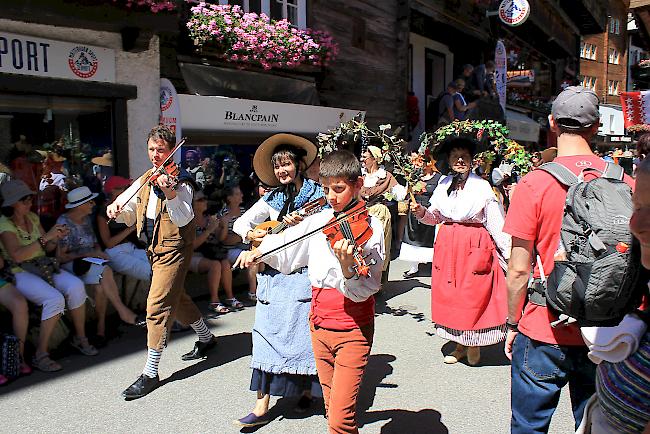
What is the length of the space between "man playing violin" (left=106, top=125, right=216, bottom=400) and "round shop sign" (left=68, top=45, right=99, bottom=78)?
2.92 metres

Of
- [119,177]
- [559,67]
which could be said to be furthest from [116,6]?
[559,67]

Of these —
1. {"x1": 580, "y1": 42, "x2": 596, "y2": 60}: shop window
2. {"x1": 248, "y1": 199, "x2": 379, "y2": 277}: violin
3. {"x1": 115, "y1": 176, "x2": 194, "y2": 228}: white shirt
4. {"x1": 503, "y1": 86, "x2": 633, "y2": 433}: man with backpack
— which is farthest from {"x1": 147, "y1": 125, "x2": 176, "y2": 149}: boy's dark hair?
{"x1": 580, "y1": 42, "x2": 596, "y2": 60}: shop window

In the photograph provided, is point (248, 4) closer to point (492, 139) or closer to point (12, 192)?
point (12, 192)

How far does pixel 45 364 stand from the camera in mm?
4629

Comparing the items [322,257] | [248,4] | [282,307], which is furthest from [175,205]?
[248,4]

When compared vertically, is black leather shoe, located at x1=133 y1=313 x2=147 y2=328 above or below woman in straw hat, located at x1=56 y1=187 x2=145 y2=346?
below

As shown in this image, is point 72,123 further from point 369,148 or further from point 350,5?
point 350,5

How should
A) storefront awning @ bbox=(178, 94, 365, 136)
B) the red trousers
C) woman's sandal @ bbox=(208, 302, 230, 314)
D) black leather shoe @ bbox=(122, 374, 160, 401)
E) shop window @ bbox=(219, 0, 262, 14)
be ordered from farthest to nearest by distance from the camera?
shop window @ bbox=(219, 0, 262, 14), storefront awning @ bbox=(178, 94, 365, 136), woman's sandal @ bbox=(208, 302, 230, 314), black leather shoe @ bbox=(122, 374, 160, 401), the red trousers

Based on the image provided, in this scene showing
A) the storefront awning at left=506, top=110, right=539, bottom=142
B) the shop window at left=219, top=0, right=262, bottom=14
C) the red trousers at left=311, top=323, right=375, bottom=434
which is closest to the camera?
the red trousers at left=311, top=323, right=375, bottom=434

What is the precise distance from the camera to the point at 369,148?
19.9 ft

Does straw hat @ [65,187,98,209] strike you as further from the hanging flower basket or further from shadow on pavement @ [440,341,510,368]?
shadow on pavement @ [440,341,510,368]

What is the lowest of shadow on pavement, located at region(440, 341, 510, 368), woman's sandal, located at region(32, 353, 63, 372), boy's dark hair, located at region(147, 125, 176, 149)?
shadow on pavement, located at region(440, 341, 510, 368)

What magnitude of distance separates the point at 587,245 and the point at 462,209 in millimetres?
2434

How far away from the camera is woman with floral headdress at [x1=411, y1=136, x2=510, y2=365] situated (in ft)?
14.8
